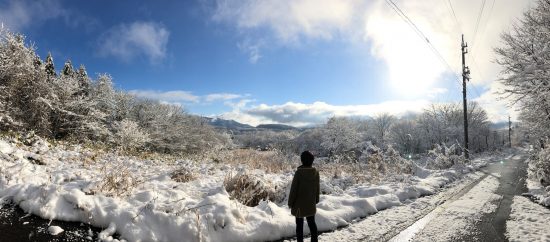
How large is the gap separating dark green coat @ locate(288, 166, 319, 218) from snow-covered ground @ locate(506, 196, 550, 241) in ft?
12.7

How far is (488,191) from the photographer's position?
44.5ft

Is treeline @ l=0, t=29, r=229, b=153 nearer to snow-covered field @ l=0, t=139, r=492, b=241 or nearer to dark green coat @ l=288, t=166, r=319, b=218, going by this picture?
snow-covered field @ l=0, t=139, r=492, b=241

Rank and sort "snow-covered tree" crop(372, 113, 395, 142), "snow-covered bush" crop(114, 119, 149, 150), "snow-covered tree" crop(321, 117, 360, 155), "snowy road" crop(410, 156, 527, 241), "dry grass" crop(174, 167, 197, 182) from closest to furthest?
"snowy road" crop(410, 156, 527, 241)
"dry grass" crop(174, 167, 197, 182)
"snow-covered bush" crop(114, 119, 149, 150)
"snow-covered tree" crop(321, 117, 360, 155)
"snow-covered tree" crop(372, 113, 395, 142)

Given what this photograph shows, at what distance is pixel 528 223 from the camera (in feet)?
25.8

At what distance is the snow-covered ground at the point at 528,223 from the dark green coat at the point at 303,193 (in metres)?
3.87

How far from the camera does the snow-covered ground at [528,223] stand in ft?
22.4

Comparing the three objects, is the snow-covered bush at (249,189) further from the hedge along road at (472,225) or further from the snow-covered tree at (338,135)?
the snow-covered tree at (338,135)

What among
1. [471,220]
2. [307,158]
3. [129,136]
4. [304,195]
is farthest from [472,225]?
[129,136]

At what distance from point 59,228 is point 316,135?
9596 cm

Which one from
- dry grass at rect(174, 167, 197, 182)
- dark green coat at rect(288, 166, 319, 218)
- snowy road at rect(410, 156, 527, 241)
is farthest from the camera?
dry grass at rect(174, 167, 197, 182)

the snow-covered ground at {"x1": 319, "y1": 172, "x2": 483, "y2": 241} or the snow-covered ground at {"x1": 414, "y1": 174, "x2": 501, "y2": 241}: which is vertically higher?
the snow-covered ground at {"x1": 414, "y1": 174, "x2": 501, "y2": 241}

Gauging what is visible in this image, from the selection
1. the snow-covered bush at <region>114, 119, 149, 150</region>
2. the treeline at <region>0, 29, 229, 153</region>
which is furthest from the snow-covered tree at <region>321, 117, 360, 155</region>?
the snow-covered bush at <region>114, 119, 149, 150</region>

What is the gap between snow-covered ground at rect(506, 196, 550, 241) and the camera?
6.83m

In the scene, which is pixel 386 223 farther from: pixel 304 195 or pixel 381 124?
pixel 381 124
